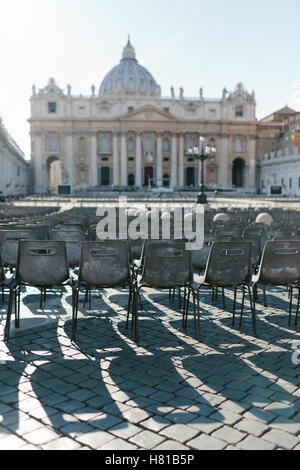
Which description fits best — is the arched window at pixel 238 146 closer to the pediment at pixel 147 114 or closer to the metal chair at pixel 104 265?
the pediment at pixel 147 114

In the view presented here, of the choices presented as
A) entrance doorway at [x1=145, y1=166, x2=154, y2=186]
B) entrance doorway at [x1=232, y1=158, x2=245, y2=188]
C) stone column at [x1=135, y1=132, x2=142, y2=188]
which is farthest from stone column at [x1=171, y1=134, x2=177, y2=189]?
entrance doorway at [x1=232, y1=158, x2=245, y2=188]

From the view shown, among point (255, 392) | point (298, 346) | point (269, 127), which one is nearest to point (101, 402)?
point (255, 392)

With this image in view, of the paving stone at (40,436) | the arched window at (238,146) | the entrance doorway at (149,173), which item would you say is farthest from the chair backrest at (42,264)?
the arched window at (238,146)

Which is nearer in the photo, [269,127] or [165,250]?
[165,250]

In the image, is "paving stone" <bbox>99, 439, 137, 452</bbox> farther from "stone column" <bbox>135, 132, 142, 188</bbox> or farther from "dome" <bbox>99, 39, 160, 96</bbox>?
"dome" <bbox>99, 39, 160, 96</bbox>

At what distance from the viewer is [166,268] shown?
19.0ft

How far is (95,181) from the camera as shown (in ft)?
279

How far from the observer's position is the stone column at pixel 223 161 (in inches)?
3438

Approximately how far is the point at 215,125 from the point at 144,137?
1357 cm

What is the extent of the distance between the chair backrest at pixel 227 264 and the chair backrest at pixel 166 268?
1.16ft

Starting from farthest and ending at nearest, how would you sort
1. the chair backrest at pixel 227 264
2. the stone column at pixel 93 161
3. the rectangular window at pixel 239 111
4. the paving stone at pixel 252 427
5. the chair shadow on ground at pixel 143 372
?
the rectangular window at pixel 239 111
the stone column at pixel 93 161
the chair backrest at pixel 227 264
the chair shadow on ground at pixel 143 372
the paving stone at pixel 252 427

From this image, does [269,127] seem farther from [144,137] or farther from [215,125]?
[144,137]

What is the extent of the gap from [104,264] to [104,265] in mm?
12

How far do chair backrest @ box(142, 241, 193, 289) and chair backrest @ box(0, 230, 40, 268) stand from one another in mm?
2522
